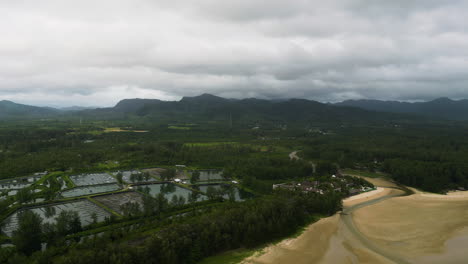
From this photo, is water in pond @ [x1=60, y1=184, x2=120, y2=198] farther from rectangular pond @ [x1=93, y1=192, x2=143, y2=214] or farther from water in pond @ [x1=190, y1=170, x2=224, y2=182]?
water in pond @ [x1=190, y1=170, x2=224, y2=182]

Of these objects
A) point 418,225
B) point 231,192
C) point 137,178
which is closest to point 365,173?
point 418,225

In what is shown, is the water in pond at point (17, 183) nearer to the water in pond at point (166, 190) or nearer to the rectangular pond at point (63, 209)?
the rectangular pond at point (63, 209)

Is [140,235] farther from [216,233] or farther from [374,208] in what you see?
[374,208]

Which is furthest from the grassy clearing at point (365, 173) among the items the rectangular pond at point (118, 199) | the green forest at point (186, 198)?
the rectangular pond at point (118, 199)

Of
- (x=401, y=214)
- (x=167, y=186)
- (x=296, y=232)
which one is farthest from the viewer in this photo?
(x=167, y=186)

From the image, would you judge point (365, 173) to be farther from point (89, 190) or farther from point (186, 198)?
point (89, 190)

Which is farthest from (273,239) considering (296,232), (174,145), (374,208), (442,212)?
(174,145)
